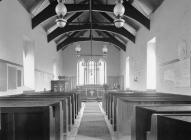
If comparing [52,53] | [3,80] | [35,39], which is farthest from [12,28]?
[52,53]

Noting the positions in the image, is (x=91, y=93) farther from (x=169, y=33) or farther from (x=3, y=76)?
(x=3, y=76)

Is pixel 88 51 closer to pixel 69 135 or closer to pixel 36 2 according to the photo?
pixel 36 2

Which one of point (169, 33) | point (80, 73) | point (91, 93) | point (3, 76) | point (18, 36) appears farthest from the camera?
point (80, 73)

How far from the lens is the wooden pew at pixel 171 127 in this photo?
1062mm

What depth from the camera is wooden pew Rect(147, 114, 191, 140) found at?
106cm

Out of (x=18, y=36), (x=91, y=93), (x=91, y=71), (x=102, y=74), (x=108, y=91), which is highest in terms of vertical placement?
(x=18, y=36)

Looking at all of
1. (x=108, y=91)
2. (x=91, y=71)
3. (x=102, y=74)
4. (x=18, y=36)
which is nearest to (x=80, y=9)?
(x=18, y=36)

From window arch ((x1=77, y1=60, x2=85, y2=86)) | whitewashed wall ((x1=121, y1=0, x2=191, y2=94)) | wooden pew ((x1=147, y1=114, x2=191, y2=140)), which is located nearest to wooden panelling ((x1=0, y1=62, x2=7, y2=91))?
whitewashed wall ((x1=121, y1=0, x2=191, y2=94))

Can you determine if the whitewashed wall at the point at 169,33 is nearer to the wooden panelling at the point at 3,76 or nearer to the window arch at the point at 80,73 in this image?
the wooden panelling at the point at 3,76

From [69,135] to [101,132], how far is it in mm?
639

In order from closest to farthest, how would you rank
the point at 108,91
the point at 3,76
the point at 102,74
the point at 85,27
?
the point at 3,76 → the point at 108,91 → the point at 85,27 → the point at 102,74

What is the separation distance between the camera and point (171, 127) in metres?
1.15

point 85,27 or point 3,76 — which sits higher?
point 85,27

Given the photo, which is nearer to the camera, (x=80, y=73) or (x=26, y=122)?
(x=26, y=122)
